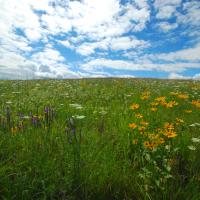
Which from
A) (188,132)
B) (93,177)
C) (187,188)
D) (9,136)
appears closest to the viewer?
(187,188)

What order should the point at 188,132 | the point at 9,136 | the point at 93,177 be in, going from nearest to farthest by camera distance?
the point at 93,177 < the point at 9,136 < the point at 188,132

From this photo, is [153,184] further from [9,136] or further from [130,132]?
[9,136]

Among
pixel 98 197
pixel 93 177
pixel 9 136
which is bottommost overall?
pixel 98 197

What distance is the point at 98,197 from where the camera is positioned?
274 cm

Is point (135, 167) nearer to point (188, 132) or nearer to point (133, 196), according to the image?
point (133, 196)

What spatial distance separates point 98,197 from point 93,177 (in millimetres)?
228

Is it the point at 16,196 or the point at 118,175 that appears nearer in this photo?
the point at 16,196

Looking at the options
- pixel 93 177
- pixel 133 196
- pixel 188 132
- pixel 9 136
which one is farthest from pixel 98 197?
pixel 188 132

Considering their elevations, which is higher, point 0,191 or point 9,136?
point 9,136

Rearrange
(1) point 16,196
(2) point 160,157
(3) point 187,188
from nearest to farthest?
1. (1) point 16,196
2. (3) point 187,188
3. (2) point 160,157

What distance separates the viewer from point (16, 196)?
2.42m

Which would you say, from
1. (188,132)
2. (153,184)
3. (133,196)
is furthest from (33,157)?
(188,132)

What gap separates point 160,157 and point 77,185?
125cm

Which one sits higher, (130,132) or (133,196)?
(130,132)
